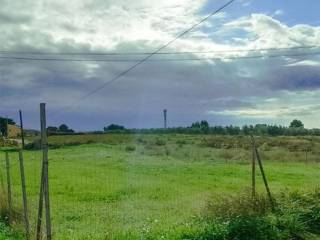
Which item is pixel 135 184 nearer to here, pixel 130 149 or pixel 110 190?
pixel 110 190

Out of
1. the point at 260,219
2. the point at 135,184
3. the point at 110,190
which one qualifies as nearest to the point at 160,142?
the point at 135,184

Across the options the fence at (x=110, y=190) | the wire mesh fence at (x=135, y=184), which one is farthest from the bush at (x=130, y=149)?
the fence at (x=110, y=190)

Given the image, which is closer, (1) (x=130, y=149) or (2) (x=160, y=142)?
(1) (x=130, y=149)

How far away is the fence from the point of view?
32.0ft

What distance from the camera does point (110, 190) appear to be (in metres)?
21.5

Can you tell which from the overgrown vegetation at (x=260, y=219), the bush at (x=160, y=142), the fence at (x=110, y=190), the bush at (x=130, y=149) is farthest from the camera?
the bush at (x=160, y=142)

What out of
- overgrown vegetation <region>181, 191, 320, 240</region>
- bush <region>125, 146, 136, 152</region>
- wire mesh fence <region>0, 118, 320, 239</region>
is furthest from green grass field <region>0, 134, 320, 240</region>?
overgrown vegetation <region>181, 191, 320, 240</region>

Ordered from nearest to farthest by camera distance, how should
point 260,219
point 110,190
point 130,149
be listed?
point 260,219, point 110,190, point 130,149

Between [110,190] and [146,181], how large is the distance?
2.68m

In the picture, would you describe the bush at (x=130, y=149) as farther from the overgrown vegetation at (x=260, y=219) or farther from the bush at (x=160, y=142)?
the overgrown vegetation at (x=260, y=219)

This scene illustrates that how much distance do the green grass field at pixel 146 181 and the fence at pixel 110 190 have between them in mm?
30

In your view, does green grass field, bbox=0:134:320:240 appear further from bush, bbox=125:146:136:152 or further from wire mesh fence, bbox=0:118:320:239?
bush, bbox=125:146:136:152

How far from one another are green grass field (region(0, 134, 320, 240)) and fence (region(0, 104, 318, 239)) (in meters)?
0.03

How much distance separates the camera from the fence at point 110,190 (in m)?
9.76
